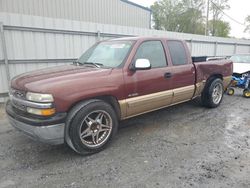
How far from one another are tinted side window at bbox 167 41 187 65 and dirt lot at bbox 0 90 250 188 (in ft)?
4.63

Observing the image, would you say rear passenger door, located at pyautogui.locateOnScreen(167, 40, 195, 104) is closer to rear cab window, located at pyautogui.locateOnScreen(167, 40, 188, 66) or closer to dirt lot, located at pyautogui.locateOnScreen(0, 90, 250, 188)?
rear cab window, located at pyautogui.locateOnScreen(167, 40, 188, 66)

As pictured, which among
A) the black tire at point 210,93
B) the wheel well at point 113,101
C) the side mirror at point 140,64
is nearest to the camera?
the wheel well at point 113,101

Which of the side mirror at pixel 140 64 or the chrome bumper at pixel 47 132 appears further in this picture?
the side mirror at pixel 140 64

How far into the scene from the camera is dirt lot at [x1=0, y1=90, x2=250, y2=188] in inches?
103

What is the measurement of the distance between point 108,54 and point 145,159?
6.79 feet

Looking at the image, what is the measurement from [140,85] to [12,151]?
2437 millimetres

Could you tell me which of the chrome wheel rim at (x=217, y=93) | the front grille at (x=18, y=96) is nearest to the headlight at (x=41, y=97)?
the front grille at (x=18, y=96)

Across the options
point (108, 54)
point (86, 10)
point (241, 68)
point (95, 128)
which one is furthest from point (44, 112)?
point (86, 10)

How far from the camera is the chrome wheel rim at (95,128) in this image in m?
3.19

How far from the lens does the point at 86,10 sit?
11633mm

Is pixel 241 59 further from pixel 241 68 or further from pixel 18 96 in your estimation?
pixel 18 96

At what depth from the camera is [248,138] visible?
3.88 m

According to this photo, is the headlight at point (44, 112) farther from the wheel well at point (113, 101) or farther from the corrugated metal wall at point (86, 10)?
the corrugated metal wall at point (86, 10)

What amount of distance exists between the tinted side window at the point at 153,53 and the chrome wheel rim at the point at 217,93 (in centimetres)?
224
